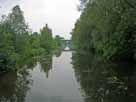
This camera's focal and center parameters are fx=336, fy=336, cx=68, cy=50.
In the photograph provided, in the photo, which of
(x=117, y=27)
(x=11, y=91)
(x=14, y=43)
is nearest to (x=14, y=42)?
(x=14, y=43)

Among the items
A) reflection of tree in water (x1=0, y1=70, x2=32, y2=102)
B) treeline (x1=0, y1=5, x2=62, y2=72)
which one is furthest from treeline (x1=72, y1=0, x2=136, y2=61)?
reflection of tree in water (x1=0, y1=70, x2=32, y2=102)

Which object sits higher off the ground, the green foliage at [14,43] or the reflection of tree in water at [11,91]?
the green foliage at [14,43]

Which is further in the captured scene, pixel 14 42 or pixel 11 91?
pixel 14 42

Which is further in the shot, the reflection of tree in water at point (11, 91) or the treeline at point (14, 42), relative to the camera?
the treeline at point (14, 42)

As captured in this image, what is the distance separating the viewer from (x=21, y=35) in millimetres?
53281

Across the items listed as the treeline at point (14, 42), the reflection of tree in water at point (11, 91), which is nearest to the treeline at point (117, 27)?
the treeline at point (14, 42)

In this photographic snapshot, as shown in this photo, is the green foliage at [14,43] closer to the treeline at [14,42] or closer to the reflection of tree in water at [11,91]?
the treeline at [14,42]

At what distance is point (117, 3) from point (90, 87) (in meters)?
16.3

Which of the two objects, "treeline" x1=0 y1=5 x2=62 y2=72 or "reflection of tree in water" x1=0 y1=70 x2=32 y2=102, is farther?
"treeline" x1=0 y1=5 x2=62 y2=72

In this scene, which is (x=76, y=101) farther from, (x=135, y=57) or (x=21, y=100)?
(x=135, y=57)

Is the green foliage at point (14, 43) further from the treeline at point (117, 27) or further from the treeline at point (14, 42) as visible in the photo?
the treeline at point (117, 27)

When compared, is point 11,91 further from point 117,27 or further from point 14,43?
point 14,43

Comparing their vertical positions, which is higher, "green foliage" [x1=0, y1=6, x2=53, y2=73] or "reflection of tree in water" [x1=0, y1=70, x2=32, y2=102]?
"green foliage" [x1=0, y1=6, x2=53, y2=73]

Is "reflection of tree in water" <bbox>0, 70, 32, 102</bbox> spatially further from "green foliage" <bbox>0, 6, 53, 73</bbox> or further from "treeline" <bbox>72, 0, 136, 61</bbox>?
"treeline" <bbox>72, 0, 136, 61</bbox>
